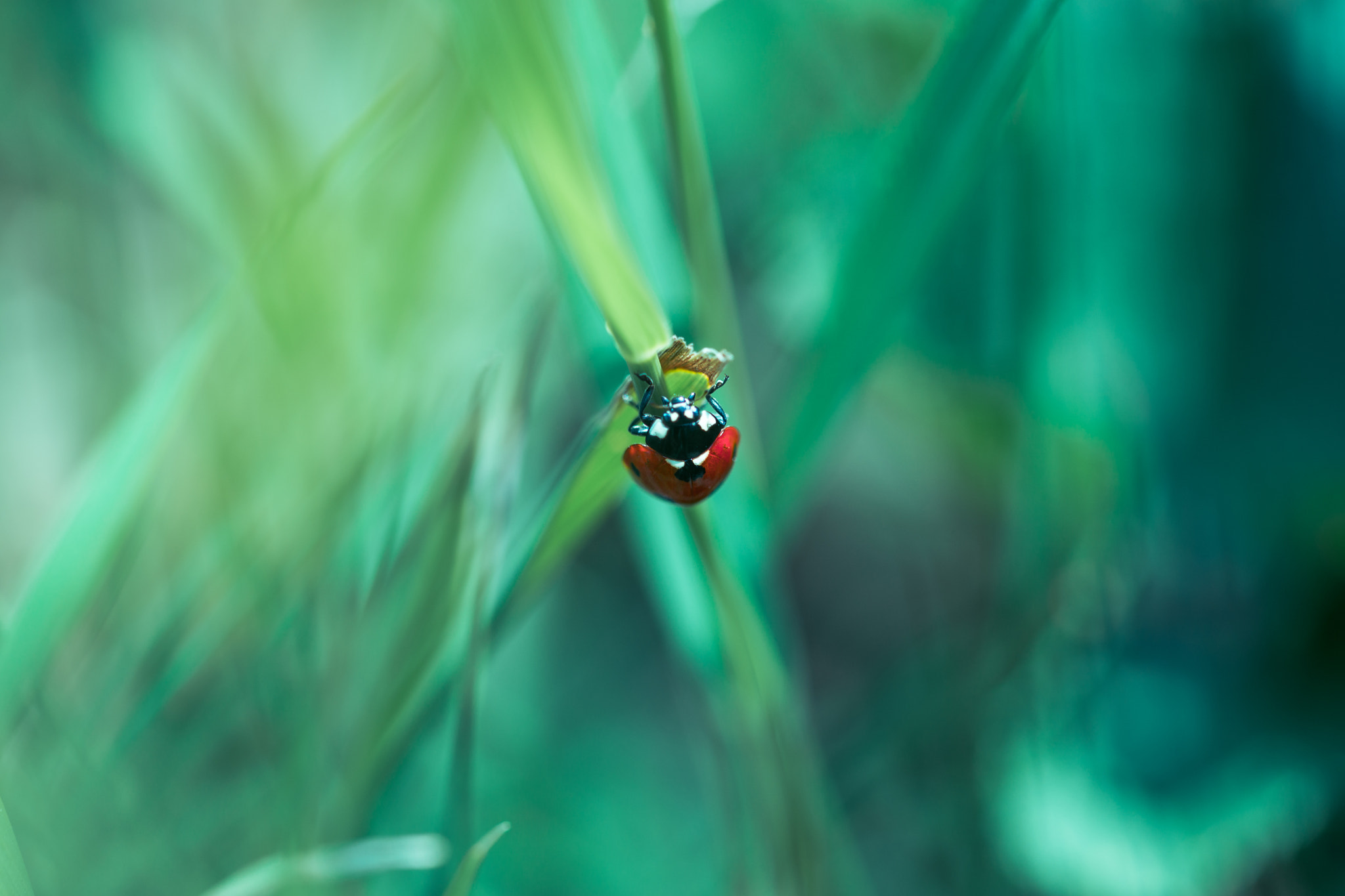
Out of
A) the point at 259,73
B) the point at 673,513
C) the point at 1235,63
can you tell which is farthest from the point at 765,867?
the point at 259,73

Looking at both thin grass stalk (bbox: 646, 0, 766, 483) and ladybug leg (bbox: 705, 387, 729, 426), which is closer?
thin grass stalk (bbox: 646, 0, 766, 483)

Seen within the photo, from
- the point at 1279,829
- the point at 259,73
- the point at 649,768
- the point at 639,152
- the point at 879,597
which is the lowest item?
the point at 1279,829

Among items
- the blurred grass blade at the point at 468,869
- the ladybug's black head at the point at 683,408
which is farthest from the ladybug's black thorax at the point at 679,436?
the blurred grass blade at the point at 468,869

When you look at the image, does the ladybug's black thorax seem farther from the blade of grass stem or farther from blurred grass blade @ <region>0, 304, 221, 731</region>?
blurred grass blade @ <region>0, 304, 221, 731</region>

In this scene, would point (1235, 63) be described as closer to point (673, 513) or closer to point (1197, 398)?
point (1197, 398)

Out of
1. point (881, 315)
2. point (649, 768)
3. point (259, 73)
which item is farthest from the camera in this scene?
point (259, 73)

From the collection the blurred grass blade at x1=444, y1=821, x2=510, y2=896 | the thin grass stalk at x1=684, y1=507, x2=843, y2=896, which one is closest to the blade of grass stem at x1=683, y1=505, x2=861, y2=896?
the thin grass stalk at x1=684, y1=507, x2=843, y2=896
